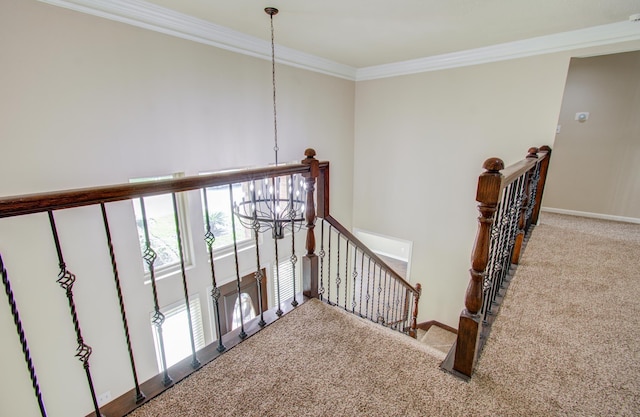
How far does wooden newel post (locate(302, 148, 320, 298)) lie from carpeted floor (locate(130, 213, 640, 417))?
0.56 ft

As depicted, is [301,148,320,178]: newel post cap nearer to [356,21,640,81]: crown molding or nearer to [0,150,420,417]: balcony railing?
[0,150,420,417]: balcony railing

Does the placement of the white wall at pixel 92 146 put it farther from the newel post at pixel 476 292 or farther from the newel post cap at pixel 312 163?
the newel post at pixel 476 292

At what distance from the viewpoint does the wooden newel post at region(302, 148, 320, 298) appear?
1966 millimetres

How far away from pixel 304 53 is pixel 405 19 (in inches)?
68.4

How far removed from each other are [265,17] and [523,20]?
275cm

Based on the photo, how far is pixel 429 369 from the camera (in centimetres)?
154

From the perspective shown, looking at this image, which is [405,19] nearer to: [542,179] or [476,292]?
[542,179]

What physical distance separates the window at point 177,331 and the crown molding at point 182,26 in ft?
10.3

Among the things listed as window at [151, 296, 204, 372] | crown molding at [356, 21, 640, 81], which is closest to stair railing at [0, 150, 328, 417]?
window at [151, 296, 204, 372]

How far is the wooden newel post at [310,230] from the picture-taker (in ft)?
6.45

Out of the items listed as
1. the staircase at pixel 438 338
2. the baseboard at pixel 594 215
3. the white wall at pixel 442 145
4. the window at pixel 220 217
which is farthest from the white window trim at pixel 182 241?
the baseboard at pixel 594 215

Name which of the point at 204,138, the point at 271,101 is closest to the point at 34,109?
the point at 204,138

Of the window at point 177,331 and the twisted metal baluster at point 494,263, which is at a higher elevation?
the twisted metal baluster at point 494,263

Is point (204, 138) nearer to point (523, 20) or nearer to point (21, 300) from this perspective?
point (21, 300)
